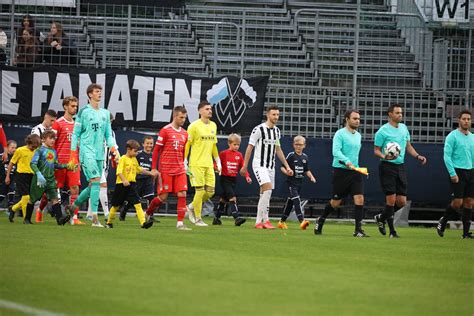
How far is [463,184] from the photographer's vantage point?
61.0ft

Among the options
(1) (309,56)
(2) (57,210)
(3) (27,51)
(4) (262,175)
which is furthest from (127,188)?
(1) (309,56)

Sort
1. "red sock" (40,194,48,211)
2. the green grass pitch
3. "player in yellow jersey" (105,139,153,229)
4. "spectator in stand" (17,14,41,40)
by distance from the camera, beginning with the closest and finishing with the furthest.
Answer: the green grass pitch < "player in yellow jersey" (105,139,153,229) < "red sock" (40,194,48,211) < "spectator in stand" (17,14,41,40)

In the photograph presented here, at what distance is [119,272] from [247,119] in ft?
51.5

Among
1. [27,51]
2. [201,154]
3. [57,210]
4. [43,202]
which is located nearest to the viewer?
[57,210]

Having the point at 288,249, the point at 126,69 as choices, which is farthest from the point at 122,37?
the point at 288,249

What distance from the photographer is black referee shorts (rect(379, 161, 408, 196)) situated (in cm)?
1795

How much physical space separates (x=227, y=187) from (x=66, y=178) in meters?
3.84

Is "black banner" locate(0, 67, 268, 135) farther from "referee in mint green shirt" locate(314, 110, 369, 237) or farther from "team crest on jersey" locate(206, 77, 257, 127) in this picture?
"referee in mint green shirt" locate(314, 110, 369, 237)

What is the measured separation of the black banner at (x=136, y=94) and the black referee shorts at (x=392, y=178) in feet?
25.3

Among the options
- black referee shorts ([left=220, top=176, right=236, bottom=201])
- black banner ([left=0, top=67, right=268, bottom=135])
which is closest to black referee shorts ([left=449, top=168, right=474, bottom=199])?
black referee shorts ([left=220, top=176, right=236, bottom=201])

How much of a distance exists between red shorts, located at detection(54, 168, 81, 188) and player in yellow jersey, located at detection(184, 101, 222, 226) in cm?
204

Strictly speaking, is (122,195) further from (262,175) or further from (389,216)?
(389,216)

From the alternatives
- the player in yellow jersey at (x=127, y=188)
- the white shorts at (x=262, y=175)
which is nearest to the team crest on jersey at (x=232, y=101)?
the white shorts at (x=262, y=175)

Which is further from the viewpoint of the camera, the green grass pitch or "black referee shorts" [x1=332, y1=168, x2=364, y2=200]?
"black referee shorts" [x1=332, y1=168, x2=364, y2=200]
